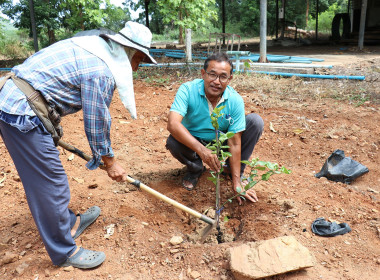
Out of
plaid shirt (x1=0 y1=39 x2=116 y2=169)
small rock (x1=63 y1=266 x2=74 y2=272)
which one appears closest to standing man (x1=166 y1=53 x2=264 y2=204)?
plaid shirt (x1=0 y1=39 x2=116 y2=169)

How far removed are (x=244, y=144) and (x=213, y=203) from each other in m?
0.62

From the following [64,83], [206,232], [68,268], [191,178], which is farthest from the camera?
[191,178]

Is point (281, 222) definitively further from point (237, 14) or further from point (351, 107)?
point (237, 14)

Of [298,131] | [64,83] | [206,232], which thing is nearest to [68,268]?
[206,232]

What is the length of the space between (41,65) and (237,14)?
23.1 m

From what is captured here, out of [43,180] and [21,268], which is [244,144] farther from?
[21,268]

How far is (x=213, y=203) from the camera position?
299cm

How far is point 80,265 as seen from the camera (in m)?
2.10

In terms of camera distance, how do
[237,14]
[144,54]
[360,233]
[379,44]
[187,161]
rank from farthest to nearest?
[237,14] < [379,44] < [187,161] < [360,233] < [144,54]

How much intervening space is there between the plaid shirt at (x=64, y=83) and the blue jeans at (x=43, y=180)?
98 millimetres

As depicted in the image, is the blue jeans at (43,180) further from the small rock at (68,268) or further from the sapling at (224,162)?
the sapling at (224,162)

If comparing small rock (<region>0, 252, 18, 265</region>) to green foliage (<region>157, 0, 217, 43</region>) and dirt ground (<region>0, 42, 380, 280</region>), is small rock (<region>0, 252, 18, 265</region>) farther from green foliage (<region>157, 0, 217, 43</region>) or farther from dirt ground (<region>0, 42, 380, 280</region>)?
green foliage (<region>157, 0, 217, 43</region>)

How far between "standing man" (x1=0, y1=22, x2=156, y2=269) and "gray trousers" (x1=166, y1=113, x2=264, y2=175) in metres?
Answer: 1.00

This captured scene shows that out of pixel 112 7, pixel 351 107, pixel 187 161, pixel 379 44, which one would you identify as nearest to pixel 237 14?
pixel 379 44
